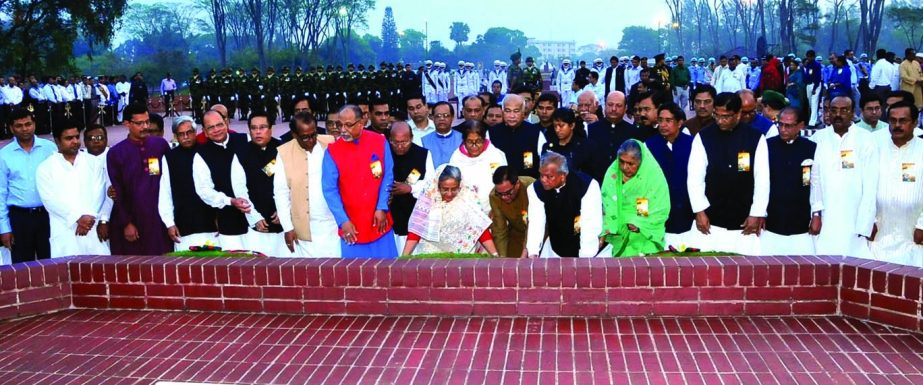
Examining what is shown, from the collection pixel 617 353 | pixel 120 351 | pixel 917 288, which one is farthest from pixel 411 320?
pixel 917 288

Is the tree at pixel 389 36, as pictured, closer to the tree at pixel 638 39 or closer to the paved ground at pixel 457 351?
the tree at pixel 638 39

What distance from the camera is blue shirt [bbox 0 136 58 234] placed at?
22.5ft

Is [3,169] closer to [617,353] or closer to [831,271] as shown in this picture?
[617,353]

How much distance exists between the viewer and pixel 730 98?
659cm

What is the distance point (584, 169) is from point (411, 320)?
267 cm

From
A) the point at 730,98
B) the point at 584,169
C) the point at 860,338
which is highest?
the point at 730,98

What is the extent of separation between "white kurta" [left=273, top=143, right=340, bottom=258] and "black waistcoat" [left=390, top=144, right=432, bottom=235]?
0.57 meters

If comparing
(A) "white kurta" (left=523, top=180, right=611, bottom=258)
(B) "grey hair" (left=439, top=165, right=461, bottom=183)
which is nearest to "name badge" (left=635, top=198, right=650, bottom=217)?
(A) "white kurta" (left=523, top=180, right=611, bottom=258)

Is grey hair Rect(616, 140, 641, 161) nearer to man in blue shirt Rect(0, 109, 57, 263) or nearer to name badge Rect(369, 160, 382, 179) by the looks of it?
name badge Rect(369, 160, 382, 179)

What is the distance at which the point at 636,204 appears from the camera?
6.09 m

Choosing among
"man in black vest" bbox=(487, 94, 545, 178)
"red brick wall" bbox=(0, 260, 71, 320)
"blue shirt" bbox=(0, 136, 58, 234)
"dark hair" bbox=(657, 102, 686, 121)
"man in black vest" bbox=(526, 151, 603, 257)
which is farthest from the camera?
"man in black vest" bbox=(487, 94, 545, 178)

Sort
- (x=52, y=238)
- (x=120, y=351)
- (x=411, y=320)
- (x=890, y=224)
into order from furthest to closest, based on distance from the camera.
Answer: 1. (x=52, y=238)
2. (x=890, y=224)
3. (x=411, y=320)
4. (x=120, y=351)

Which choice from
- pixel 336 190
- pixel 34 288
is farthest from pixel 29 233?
pixel 336 190

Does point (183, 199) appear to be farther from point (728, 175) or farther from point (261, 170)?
point (728, 175)
